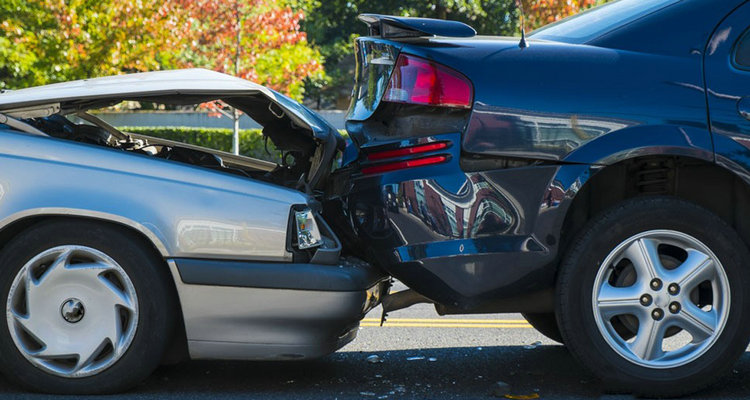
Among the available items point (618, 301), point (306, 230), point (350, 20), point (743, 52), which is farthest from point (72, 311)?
point (350, 20)

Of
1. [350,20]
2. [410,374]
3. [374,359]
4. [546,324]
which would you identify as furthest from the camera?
[350,20]

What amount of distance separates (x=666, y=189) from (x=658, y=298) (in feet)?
1.72

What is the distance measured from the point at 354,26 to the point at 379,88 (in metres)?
41.8

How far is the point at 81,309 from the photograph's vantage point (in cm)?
377

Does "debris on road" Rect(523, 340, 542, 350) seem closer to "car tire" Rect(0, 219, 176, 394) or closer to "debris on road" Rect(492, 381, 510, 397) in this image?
"debris on road" Rect(492, 381, 510, 397)

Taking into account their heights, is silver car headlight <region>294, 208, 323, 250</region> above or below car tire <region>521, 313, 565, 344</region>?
above

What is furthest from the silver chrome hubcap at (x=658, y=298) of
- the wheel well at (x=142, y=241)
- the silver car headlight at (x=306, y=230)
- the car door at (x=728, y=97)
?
the wheel well at (x=142, y=241)

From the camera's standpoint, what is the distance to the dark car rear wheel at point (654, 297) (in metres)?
3.77

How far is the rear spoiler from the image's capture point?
12.7ft

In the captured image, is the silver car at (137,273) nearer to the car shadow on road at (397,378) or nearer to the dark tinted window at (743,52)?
the car shadow on road at (397,378)

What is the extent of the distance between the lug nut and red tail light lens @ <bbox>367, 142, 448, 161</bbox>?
1051 millimetres

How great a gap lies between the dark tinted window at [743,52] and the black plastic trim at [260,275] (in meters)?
1.82

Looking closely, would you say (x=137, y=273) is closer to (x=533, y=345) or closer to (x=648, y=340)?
(x=648, y=340)

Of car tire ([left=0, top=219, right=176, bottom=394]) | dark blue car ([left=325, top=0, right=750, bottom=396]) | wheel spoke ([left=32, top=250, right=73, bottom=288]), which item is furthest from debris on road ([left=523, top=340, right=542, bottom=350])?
wheel spoke ([left=32, top=250, right=73, bottom=288])
